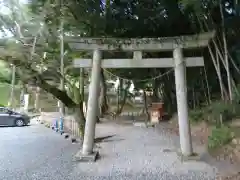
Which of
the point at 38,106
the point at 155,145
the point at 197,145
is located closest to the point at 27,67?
the point at 155,145

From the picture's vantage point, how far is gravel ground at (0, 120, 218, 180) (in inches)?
197

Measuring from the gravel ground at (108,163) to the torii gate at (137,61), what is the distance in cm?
53

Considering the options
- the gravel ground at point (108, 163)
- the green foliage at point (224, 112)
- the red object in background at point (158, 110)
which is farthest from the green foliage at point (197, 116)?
the red object in background at point (158, 110)

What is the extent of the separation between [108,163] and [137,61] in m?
2.32

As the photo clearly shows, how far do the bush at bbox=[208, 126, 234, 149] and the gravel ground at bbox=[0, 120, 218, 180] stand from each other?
0.91 m

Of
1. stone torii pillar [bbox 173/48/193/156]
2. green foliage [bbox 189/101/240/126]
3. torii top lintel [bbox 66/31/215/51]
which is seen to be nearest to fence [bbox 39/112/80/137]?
torii top lintel [bbox 66/31/215/51]

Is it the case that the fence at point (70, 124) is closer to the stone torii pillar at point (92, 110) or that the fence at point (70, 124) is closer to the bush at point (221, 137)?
the stone torii pillar at point (92, 110)

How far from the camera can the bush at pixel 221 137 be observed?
20.2 feet

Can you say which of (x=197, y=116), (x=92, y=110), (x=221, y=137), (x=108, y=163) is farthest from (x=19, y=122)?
(x=221, y=137)

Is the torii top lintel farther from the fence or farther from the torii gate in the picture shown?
the fence

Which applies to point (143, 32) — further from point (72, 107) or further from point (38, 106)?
point (38, 106)

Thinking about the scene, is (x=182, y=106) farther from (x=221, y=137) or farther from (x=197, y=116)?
(x=197, y=116)

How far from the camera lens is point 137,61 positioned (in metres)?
6.18

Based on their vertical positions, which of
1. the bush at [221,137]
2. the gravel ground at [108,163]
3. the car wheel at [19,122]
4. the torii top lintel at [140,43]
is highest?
the torii top lintel at [140,43]
